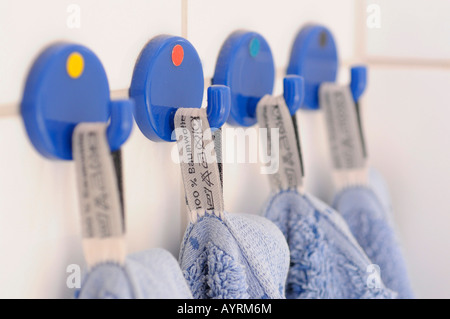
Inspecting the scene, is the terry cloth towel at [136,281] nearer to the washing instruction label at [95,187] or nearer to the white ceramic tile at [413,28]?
the washing instruction label at [95,187]

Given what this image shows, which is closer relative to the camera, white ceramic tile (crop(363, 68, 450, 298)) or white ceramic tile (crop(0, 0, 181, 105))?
white ceramic tile (crop(0, 0, 181, 105))

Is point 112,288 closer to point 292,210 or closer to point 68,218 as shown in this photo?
point 68,218

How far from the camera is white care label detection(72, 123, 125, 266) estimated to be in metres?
0.27

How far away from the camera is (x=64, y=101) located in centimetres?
28

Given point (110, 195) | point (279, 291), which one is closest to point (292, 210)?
point (279, 291)

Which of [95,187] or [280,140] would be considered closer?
[95,187]

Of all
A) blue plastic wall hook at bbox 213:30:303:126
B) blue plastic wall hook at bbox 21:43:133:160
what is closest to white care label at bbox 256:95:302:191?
blue plastic wall hook at bbox 213:30:303:126

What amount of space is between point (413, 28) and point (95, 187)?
0.35 m

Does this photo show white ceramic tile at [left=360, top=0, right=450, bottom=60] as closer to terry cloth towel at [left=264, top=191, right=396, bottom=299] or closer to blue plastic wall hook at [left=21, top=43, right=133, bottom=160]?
terry cloth towel at [left=264, top=191, right=396, bottom=299]

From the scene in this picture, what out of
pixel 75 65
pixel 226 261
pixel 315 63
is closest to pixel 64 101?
pixel 75 65

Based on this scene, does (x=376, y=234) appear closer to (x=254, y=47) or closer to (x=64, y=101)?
(x=254, y=47)

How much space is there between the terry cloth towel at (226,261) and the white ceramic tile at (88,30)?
0.09 m

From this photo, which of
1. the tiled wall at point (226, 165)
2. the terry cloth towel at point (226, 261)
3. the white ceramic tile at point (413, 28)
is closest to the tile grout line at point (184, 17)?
the tiled wall at point (226, 165)

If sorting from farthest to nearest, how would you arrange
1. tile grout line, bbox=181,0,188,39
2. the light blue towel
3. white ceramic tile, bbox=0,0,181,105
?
the light blue towel < tile grout line, bbox=181,0,188,39 < white ceramic tile, bbox=0,0,181,105
